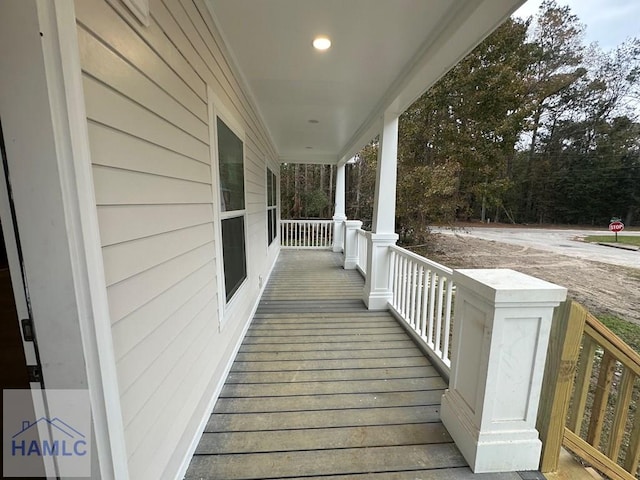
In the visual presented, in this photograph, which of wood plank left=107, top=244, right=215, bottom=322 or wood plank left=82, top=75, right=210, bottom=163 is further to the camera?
wood plank left=107, top=244, right=215, bottom=322

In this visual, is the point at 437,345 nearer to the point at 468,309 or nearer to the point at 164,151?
the point at 468,309

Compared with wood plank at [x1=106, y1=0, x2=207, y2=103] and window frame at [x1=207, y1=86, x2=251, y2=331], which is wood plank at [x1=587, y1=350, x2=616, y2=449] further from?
wood plank at [x1=106, y1=0, x2=207, y2=103]

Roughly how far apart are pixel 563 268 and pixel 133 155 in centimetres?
921

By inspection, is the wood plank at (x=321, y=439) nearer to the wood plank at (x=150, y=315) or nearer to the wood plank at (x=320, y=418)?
the wood plank at (x=320, y=418)

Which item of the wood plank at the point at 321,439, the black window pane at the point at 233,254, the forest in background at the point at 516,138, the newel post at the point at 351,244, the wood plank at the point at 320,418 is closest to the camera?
the wood plank at the point at 321,439

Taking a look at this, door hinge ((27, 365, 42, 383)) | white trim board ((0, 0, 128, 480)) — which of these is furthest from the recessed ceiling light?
door hinge ((27, 365, 42, 383))

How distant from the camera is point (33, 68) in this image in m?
0.66

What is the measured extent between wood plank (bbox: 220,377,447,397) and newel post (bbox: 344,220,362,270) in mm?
3735

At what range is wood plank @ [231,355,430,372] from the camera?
2.35 meters

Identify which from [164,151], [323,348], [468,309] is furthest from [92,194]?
[323,348]

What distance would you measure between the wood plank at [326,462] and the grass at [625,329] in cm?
410

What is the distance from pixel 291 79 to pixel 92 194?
8.73 ft

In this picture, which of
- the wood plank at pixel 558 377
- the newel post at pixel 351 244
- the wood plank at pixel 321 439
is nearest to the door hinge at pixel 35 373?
the wood plank at pixel 321 439

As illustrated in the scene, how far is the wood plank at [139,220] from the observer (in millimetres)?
883
